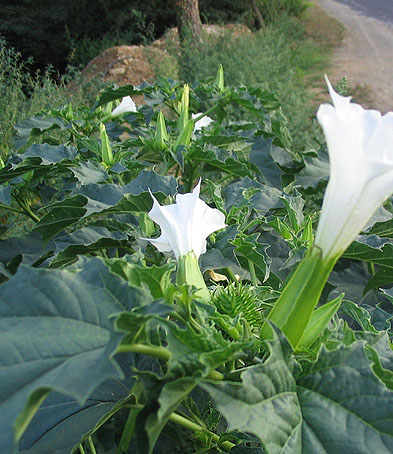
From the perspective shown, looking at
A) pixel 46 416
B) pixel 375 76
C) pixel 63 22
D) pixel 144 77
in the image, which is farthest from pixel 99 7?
pixel 46 416

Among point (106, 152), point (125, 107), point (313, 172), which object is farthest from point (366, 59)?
point (106, 152)

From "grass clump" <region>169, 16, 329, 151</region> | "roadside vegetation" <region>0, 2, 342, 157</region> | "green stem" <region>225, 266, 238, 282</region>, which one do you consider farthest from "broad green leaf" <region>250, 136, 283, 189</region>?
"grass clump" <region>169, 16, 329, 151</region>

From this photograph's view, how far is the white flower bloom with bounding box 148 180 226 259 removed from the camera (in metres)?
0.76

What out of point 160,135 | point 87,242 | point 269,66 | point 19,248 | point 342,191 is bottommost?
point 269,66

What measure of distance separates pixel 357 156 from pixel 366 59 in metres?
8.77

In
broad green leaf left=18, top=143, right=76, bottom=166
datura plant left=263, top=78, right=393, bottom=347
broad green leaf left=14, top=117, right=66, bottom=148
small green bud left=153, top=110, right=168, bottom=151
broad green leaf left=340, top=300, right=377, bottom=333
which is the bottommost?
broad green leaf left=14, top=117, right=66, bottom=148

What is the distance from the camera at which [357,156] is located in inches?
21.6

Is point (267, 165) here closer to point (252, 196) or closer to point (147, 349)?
point (252, 196)

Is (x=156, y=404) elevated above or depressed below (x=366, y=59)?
above

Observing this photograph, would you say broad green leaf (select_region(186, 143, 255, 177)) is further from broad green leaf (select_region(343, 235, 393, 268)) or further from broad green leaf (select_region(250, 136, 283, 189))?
broad green leaf (select_region(343, 235, 393, 268))

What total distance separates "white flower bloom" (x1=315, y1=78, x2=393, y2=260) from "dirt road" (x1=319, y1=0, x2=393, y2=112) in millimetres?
6252

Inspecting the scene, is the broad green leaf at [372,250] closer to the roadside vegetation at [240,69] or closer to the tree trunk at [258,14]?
the roadside vegetation at [240,69]

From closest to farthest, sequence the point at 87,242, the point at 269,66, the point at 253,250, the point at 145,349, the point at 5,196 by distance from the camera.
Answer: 1. the point at 145,349
2. the point at 253,250
3. the point at 87,242
4. the point at 5,196
5. the point at 269,66

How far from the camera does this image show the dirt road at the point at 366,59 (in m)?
6.88
